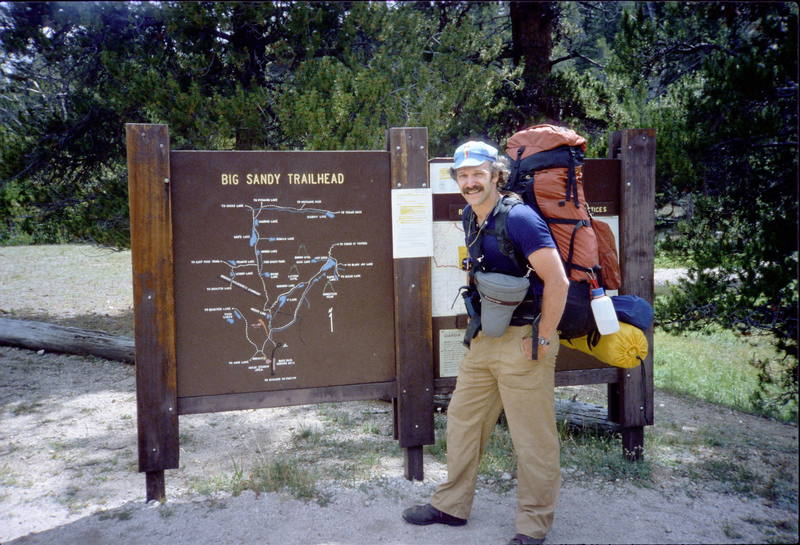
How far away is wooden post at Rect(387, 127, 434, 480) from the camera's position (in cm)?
427

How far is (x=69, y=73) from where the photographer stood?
8023 millimetres

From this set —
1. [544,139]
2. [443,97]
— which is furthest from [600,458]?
[443,97]

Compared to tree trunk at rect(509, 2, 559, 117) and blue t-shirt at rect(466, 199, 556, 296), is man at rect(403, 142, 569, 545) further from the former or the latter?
tree trunk at rect(509, 2, 559, 117)

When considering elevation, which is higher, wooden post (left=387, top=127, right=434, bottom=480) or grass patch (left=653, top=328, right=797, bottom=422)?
wooden post (left=387, top=127, right=434, bottom=480)

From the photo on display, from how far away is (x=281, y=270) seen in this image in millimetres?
4121

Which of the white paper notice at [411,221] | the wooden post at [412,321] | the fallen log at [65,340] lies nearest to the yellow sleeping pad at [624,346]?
the wooden post at [412,321]

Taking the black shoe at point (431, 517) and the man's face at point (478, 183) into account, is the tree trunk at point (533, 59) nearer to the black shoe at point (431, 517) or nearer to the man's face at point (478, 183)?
the man's face at point (478, 183)

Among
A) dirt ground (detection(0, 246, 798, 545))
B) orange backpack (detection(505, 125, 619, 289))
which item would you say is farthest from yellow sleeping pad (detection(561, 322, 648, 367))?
dirt ground (detection(0, 246, 798, 545))

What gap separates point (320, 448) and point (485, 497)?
63.9 inches

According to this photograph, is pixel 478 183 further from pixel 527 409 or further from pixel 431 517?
pixel 431 517

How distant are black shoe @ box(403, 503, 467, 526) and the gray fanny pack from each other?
1.11 metres

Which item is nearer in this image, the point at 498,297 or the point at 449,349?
the point at 498,297

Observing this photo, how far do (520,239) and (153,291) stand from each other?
212 centimetres

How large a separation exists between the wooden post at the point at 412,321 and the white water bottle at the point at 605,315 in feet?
3.75
